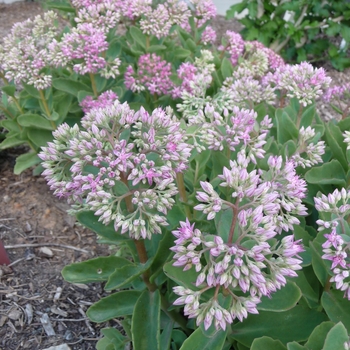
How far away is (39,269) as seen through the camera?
237 cm

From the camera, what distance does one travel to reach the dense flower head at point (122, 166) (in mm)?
1334

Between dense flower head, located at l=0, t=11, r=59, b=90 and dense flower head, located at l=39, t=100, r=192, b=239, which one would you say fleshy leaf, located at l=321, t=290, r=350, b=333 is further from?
dense flower head, located at l=0, t=11, r=59, b=90

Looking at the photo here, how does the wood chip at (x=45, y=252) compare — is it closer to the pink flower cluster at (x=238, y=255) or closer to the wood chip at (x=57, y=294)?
the wood chip at (x=57, y=294)

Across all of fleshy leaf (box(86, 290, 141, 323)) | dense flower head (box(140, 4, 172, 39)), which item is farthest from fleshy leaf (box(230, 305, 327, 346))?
dense flower head (box(140, 4, 172, 39))

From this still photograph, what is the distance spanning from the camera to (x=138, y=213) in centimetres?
148

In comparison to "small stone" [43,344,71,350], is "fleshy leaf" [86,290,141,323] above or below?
above

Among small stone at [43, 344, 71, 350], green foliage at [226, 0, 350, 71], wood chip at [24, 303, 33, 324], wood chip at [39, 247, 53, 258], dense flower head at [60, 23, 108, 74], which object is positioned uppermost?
dense flower head at [60, 23, 108, 74]

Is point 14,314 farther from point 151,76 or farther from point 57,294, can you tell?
point 151,76

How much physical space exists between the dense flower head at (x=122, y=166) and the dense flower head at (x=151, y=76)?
1.25 meters

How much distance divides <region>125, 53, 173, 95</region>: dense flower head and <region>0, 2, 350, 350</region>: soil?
903mm

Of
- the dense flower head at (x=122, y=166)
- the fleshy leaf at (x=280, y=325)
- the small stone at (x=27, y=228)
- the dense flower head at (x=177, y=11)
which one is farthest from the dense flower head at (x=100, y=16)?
the fleshy leaf at (x=280, y=325)

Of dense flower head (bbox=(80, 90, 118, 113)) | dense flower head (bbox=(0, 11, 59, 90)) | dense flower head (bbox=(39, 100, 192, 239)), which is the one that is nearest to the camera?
dense flower head (bbox=(39, 100, 192, 239))

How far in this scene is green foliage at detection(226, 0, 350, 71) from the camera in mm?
4473

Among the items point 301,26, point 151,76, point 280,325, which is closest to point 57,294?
point 280,325
